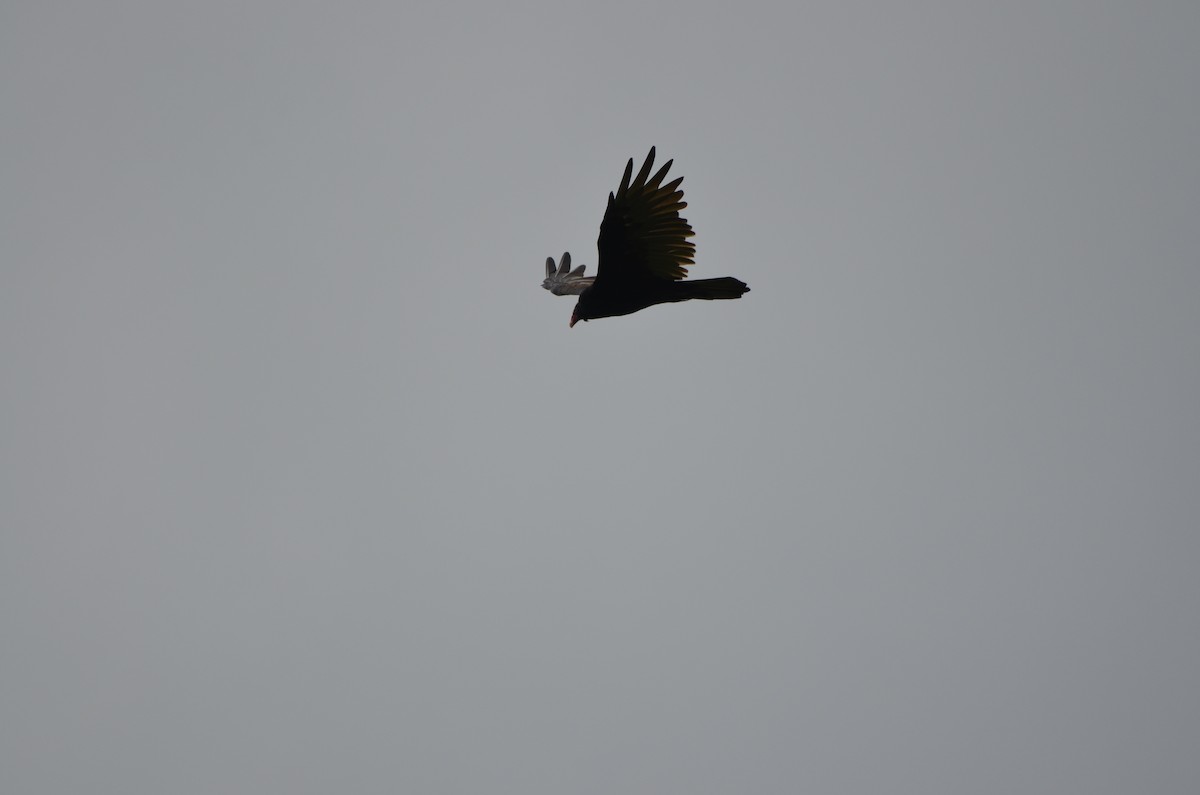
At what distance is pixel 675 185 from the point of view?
11.2 metres

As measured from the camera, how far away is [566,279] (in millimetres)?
17422

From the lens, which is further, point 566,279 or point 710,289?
point 566,279

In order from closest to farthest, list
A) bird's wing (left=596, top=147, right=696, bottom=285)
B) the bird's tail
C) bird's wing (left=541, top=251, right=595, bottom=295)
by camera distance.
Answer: bird's wing (left=596, top=147, right=696, bottom=285)
the bird's tail
bird's wing (left=541, top=251, right=595, bottom=295)

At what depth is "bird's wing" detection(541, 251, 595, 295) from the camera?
16.7 meters

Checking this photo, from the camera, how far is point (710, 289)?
12.0 m

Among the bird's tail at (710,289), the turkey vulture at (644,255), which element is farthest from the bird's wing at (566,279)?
the bird's tail at (710,289)

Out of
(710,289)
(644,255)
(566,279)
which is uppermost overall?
(566,279)

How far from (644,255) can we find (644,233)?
39cm

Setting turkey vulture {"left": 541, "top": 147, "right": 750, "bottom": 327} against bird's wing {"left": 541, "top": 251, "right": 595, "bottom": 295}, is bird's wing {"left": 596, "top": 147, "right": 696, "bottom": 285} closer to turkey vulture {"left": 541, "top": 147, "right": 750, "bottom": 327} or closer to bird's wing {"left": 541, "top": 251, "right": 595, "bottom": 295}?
turkey vulture {"left": 541, "top": 147, "right": 750, "bottom": 327}

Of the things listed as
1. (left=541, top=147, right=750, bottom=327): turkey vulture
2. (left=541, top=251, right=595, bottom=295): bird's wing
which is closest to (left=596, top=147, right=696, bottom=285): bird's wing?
(left=541, top=147, right=750, bottom=327): turkey vulture

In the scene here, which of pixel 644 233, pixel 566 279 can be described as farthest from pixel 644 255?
pixel 566 279

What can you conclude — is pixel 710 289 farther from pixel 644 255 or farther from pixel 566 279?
pixel 566 279

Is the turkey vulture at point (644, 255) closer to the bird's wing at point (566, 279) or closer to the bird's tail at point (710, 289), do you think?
the bird's tail at point (710, 289)

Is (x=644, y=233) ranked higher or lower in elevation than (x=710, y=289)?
higher
